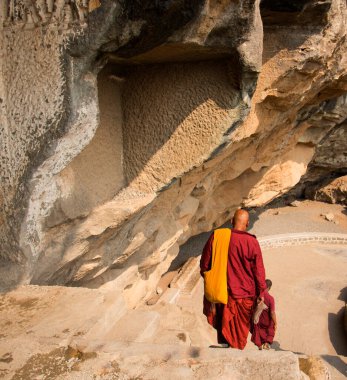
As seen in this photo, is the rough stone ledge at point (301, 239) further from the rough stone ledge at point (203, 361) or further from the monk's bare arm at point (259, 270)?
the rough stone ledge at point (203, 361)

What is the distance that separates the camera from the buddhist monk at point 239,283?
2129 millimetres

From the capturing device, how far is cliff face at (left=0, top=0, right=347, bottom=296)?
1.73 m

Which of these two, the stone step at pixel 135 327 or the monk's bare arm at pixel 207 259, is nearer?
the stone step at pixel 135 327

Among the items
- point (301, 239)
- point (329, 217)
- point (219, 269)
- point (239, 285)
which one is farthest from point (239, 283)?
point (329, 217)

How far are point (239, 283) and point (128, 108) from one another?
144cm

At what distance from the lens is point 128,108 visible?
270 centimetres

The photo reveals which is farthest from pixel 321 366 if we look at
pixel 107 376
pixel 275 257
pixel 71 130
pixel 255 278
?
pixel 275 257

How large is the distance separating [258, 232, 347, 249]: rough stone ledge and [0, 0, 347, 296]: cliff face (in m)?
2.54

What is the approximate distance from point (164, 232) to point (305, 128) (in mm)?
2686

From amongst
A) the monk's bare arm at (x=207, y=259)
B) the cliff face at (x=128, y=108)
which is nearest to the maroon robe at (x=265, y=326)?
the monk's bare arm at (x=207, y=259)

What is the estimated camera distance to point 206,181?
165 inches

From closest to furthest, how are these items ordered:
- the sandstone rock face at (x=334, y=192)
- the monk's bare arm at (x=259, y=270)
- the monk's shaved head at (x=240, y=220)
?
1. the monk's bare arm at (x=259, y=270)
2. the monk's shaved head at (x=240, y=220)
3. the sandstone rock face at (x=334, y=192)

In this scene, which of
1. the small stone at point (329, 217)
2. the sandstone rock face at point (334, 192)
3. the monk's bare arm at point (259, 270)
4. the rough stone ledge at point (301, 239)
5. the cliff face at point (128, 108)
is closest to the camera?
the cliff face at point (128, 108)

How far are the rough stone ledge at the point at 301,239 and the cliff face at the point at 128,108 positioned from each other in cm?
254
